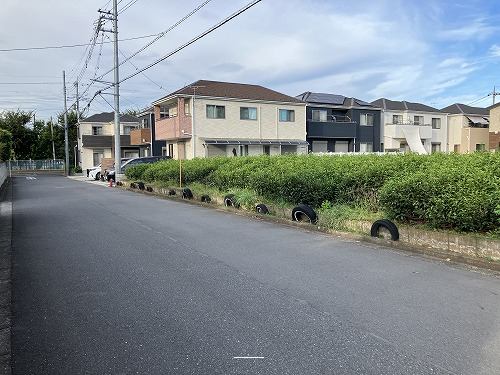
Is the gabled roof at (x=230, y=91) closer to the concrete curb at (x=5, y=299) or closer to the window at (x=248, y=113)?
the window at (x=248, y=113)

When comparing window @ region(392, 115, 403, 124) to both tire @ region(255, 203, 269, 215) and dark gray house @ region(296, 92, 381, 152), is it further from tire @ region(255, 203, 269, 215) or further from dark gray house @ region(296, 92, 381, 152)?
tire @ region(255, 203, 269, 215)

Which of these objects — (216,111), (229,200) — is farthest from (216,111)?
(229,200)

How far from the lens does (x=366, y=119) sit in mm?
38500

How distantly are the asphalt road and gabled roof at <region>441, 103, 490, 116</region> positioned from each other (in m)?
44.2

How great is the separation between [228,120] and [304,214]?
22.0m

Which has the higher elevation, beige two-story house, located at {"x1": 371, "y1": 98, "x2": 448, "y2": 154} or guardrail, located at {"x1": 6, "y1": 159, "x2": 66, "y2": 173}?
beige two-story house, located at {"x1": 371, "y1": 98, "x2": 448, "y2": 154}

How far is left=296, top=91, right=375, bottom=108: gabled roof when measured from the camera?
122 ft

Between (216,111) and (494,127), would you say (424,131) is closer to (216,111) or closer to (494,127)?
(494,127)

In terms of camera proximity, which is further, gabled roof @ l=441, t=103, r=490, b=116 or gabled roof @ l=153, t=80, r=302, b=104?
gabled roof @ l=441, t=103, r=490, b=116

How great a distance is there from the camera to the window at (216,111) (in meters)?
29.2

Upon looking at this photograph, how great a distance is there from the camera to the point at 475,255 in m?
5.70

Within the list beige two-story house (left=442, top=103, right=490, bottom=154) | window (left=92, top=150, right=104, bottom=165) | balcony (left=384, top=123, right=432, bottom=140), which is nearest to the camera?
balcony (left=384, top=123, right=432, bottom=140)

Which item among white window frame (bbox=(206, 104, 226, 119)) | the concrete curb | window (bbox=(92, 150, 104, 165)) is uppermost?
white window frame (bbox=(206, 104, 226, 119))

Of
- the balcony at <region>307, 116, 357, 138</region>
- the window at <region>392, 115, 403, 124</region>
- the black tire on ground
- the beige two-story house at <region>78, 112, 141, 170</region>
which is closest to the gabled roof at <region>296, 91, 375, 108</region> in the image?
the balcony at <region>307, 116, 357, 138</region>
